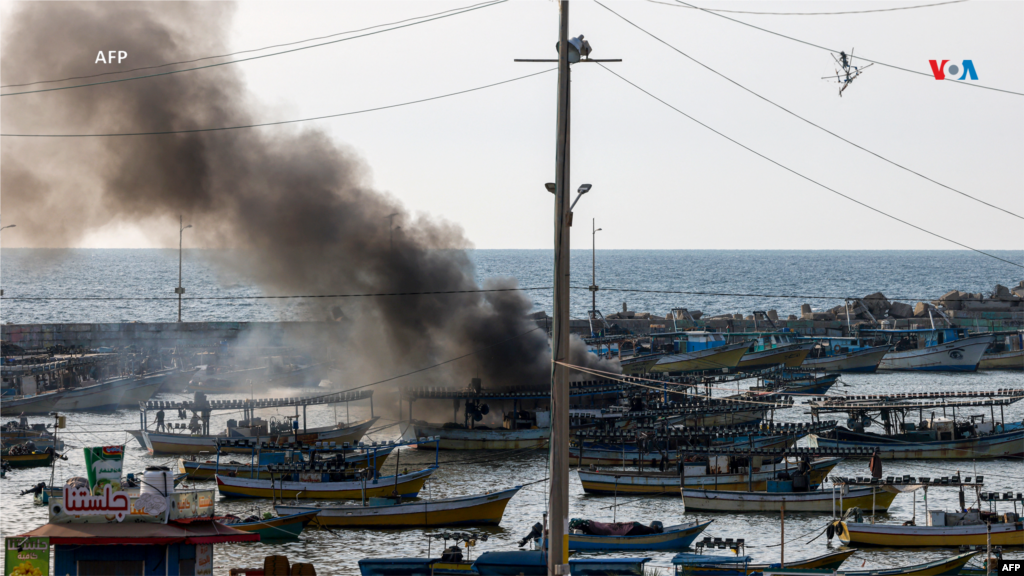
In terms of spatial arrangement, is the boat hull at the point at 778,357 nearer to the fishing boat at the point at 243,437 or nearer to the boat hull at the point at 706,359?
the boat hull at the point at 706,359

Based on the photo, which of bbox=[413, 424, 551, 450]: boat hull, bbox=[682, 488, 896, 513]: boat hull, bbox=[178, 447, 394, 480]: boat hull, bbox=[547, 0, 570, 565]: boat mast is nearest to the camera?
bbox=[547, 0, 570, 565]: boat mast

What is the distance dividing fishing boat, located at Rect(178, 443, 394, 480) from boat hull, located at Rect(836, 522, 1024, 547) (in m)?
16.7

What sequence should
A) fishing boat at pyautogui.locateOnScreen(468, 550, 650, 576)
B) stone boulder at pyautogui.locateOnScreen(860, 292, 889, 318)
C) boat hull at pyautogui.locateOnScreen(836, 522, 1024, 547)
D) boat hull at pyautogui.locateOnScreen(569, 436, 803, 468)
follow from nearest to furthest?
fishing boat at pyautogui.locateOnScreen(468, 550, 650, 576) < boat hull at pyautogui.locateOnScreen(836, 522, 1024, 547) < boat hull at pyautogui.locateOnScreen(569, 436, 803, 468) < stone boulder at pyautogui.locateOnScreen(860, 292, 889, 318)

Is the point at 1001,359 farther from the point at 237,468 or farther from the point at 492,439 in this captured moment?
the point at 237,468

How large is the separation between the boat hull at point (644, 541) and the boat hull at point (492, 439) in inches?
743

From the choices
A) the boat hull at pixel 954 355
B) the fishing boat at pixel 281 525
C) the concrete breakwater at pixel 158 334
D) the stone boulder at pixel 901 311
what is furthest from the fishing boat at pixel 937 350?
the fishing boat at pixel 281 525

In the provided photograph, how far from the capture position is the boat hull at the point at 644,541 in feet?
92.5

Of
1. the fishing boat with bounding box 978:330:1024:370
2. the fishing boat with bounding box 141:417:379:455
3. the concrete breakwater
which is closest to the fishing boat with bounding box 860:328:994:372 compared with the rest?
the fishing boat with bounding box 978:330:1024:370

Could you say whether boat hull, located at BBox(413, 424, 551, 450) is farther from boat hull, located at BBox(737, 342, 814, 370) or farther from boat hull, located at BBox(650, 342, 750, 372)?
boat hull, located at BBox(737, 342, 814, 370)

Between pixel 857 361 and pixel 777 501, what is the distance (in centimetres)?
4998

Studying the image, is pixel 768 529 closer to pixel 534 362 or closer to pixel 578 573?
pixel 578 573

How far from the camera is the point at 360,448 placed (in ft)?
131

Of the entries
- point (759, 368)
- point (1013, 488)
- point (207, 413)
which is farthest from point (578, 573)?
point (759, 368)

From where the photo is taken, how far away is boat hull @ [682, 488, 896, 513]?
112ft
